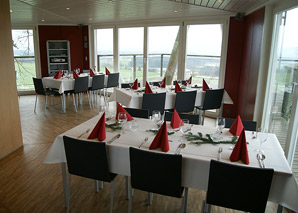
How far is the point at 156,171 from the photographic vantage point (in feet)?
6.67

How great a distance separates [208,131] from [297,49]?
173cm

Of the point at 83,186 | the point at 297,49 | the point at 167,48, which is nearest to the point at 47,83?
the point at 167,48

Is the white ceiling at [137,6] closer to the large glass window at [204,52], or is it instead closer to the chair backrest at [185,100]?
the large glass window at [204,52]

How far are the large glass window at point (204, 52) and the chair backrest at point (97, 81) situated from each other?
2.48 meters

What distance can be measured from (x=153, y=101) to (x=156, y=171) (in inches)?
100

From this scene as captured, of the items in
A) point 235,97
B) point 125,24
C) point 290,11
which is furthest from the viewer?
point 125,24

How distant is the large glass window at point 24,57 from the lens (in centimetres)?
902

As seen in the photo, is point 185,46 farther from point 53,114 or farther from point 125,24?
point 53,114

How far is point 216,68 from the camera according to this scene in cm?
650

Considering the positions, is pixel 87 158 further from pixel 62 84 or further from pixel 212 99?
pixel 62 84

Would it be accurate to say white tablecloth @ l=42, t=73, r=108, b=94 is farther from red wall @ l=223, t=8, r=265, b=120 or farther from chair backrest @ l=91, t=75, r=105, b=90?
red wall @ l=223, t=8, r=265, b=120

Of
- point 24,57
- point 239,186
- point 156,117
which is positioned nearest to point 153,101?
point 156,117

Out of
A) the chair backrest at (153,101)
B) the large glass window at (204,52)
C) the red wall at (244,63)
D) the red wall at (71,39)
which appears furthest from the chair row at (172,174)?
the red wall at (71,39)

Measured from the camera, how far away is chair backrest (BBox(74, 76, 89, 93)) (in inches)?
260
